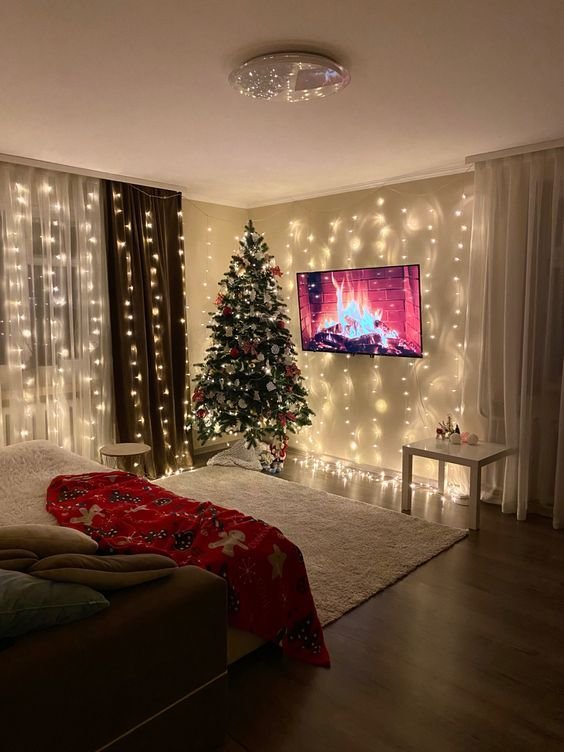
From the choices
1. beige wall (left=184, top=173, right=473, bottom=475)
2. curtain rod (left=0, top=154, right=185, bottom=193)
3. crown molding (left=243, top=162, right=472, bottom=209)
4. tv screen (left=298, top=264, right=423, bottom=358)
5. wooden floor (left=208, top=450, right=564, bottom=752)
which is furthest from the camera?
tv screen (left=298, top=264, right=423, bottom=358)

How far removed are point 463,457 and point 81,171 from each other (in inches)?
147

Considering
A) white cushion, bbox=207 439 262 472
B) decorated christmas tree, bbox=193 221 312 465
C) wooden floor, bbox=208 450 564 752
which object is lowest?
wooden floor, bbox=208 450 564 752

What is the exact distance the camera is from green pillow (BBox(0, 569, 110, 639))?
172 centimetres

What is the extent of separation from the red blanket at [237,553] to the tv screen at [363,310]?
278 centimetres

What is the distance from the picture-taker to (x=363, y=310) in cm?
541

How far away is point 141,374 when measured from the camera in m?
5.33

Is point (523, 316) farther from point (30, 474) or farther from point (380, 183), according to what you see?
point (30, 474)

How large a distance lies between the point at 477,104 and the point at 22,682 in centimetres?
342

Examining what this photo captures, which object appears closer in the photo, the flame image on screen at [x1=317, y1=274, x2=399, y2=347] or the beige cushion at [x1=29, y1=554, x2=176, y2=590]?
the beige cushion at [x1=29, y1=554, x2=176, y2=590]

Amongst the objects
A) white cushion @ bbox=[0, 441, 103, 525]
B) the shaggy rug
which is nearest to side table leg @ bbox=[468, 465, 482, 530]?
the shaggy rug

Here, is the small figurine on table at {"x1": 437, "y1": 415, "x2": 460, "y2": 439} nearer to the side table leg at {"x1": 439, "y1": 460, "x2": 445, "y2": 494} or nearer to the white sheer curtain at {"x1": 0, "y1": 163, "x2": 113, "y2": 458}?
the side table leg at {"x1": 439, "y1": 460, "x2": 445, "y2": 494}

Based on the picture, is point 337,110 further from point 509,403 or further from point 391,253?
point 509,403

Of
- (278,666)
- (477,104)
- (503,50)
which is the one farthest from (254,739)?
(477,104)

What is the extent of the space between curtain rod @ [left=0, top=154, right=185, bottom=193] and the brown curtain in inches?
3.1
